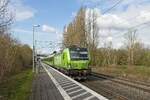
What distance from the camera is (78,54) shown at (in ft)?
109

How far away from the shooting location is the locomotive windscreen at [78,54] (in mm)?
32906

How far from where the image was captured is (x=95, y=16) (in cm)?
7100

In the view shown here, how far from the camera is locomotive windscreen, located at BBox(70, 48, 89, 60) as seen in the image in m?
32.9

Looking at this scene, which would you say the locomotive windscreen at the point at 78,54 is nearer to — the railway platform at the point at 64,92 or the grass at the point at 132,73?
the grass at the point at 132,73

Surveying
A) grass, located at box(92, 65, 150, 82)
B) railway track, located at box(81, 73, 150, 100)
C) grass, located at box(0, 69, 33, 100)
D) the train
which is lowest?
grass, located at box(0, 69, 33, 100)

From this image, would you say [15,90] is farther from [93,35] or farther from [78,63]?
[93,35]

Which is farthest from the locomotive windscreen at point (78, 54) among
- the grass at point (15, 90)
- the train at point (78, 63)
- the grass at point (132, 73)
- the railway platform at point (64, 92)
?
the railway platform at point (64, 92)

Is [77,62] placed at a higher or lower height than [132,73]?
higher

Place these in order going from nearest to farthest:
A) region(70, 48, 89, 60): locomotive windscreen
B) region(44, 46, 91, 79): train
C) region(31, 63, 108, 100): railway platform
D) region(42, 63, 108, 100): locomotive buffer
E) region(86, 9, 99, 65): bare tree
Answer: region(42, 63, 108, 100): locomotive buffer < region(31, 63, 108, 100): railway platform < region(44, 46, 91, 79): train < region(70, 48, 89, 60): locomotive windscreen < region(86, 9, 99, 65): bare tree

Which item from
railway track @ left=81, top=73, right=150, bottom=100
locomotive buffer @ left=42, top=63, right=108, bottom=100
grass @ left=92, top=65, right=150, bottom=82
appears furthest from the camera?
grass @ left=92, top=65, right=150, bottom=82

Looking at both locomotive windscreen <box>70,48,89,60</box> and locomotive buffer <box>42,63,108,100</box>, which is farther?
locomotive windscreen <box>70,48,89,60</box>

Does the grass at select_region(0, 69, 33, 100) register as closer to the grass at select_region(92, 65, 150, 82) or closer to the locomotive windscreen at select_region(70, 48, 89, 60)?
the locomotive windscreen at select_region(70, 48, 89, 60)

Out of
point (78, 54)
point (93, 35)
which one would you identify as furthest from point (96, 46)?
point (78, 54)

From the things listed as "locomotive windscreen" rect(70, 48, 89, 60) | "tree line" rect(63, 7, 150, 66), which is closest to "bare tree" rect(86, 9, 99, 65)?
"tree line" rect(63, 7, 150, 66)
